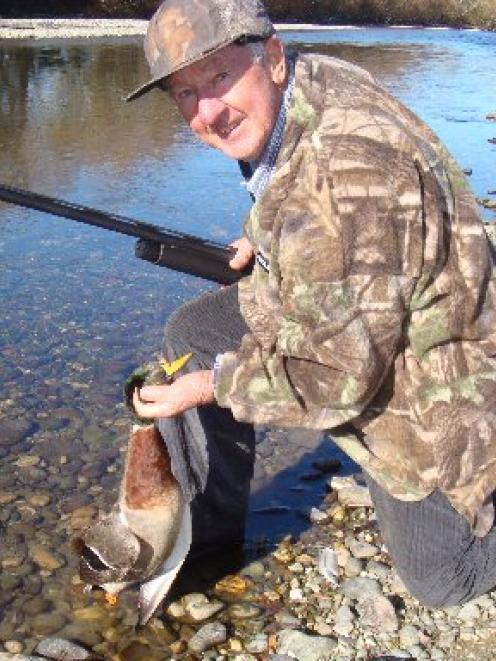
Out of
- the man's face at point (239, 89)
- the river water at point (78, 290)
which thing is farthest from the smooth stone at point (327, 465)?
the man's face at point (239, 89)

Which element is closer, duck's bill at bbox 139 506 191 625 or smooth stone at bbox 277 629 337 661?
smooth stone at bbox 277 629 337 661

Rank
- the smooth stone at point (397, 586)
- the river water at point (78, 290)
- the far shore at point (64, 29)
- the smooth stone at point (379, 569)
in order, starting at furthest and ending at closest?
the far shore at point (64, 29), the river water at point (78, 290), the smooth stone at point (379, 569), the smooth stone at point (397, 586)

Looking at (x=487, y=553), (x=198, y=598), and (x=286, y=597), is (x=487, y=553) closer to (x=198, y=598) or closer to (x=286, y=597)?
(x=286, y=597)

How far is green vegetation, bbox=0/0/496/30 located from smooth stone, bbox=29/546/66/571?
4040cm

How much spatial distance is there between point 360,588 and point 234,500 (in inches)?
26.7

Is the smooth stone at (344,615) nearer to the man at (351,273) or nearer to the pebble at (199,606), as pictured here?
the pebble at (199,606)

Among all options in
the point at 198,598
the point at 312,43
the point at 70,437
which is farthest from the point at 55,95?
the point at 312,43

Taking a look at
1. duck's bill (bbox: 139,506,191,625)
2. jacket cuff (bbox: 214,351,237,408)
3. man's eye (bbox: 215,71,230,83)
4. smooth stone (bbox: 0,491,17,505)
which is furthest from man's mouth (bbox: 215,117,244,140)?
smooth stone (bbox: 0,491,17,505)

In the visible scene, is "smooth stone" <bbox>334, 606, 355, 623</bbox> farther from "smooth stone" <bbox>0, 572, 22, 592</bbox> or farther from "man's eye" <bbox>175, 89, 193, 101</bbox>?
"man's eye" <bbox>175, 89, 193, 101</bbox>

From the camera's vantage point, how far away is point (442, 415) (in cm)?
308

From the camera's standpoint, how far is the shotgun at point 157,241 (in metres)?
3.97

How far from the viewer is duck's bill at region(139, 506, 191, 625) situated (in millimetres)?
3891

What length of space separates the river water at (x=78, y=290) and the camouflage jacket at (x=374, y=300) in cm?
147

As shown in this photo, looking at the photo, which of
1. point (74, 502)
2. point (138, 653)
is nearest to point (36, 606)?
point (138, 653)
